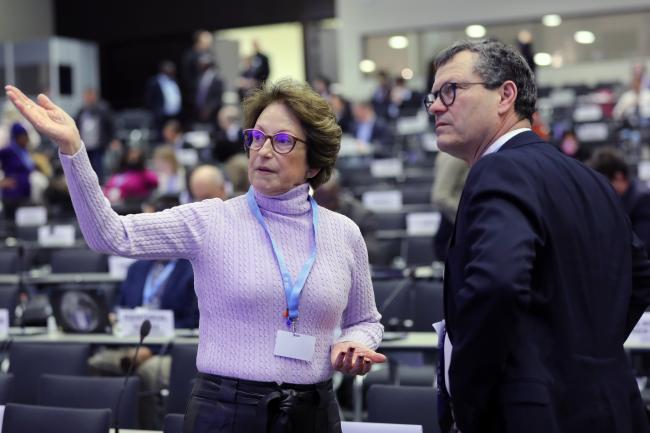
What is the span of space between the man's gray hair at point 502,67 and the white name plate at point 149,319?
3038 mm

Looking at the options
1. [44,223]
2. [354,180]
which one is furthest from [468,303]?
[354,180]

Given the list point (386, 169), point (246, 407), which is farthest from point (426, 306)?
point (386, 169)

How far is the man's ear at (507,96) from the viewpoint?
2168 mm

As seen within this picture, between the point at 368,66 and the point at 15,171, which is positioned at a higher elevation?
the point at 368,66

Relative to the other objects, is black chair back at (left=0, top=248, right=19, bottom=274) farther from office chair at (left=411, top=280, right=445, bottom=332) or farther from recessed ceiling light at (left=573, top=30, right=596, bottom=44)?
recessed ceiling light at (left=573, top=30, right=596, bottom=44)

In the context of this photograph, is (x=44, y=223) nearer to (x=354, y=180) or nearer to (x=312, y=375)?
(x=354, y=180)

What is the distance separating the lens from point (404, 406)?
11.6ft

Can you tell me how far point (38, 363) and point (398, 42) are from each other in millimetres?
15336

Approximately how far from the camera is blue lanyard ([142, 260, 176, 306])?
5.38 meters

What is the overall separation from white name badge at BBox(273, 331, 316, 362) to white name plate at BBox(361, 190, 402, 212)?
7379 millimetres

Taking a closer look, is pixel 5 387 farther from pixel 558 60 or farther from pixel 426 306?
pixel 558 60

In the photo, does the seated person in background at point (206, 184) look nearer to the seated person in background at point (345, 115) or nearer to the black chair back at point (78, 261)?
the black chair back at point (78, 261)

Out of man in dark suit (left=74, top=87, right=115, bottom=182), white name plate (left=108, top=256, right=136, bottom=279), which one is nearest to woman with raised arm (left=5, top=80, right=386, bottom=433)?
white name plate (left=108, top=256, right=136, bottom=279)

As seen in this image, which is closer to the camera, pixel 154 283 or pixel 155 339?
pixel 155 339
